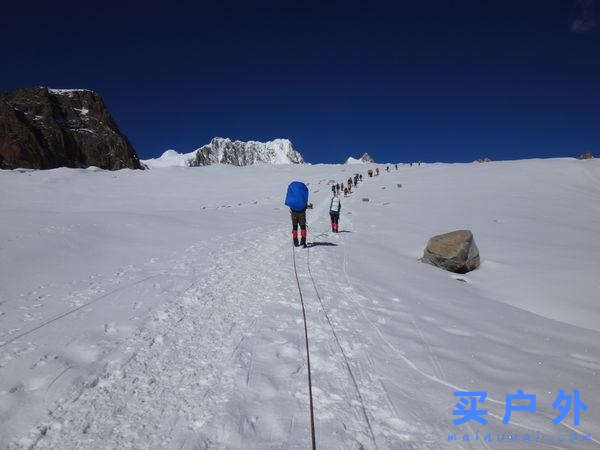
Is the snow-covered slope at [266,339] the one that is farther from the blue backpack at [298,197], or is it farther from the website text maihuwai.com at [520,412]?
the blue backpack at [298,197]

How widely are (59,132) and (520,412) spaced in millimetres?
105063

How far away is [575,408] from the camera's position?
3.73m

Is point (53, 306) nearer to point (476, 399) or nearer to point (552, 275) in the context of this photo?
point (476, 399)

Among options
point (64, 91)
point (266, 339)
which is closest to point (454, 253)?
point (266, 339)

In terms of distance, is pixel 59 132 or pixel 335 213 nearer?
pixel 335 213

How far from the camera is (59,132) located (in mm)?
85938

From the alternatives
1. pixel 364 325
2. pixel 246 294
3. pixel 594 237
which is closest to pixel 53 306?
pixel 246 294

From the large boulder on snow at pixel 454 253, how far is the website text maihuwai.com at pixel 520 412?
6.13 meters

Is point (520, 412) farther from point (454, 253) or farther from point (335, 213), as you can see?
point (335, 213)

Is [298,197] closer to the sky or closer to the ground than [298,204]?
closer to the sky

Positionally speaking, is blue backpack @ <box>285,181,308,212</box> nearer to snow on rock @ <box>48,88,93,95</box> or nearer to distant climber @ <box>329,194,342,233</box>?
distant climber @ <box>329,194,342,233</box>

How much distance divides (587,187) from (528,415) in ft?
124

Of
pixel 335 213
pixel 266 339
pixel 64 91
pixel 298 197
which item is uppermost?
pixel 64 91

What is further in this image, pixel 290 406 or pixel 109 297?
pixel 109 297
